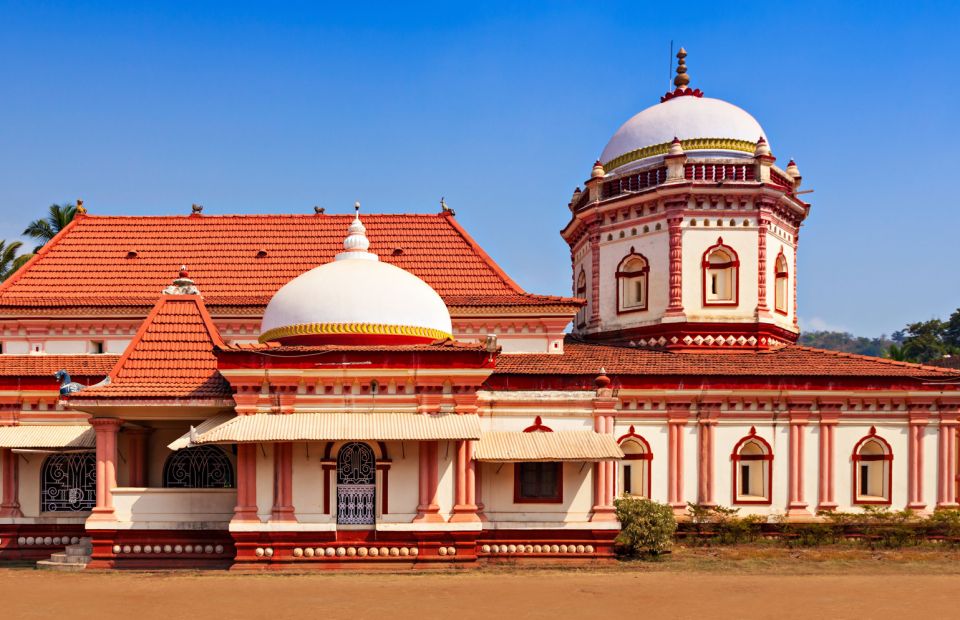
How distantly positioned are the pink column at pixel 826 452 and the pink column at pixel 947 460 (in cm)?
236

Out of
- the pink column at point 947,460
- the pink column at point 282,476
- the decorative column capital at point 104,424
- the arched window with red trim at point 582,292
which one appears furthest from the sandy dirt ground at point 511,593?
the arched window with red trim at point 582,292

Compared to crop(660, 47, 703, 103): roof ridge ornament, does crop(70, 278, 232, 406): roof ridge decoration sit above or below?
below

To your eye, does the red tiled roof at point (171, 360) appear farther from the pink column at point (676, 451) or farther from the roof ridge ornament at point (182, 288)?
the pink column at point (676, 451)

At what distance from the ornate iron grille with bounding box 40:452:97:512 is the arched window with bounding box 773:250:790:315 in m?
16.4

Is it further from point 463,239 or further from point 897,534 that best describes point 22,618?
point 897,534

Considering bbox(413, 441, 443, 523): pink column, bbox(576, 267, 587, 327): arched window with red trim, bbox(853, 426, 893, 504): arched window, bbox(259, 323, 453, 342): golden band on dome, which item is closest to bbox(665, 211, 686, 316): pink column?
bbox(576, 267, 587, 327): arched window with red trim

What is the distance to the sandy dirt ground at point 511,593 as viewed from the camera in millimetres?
13695

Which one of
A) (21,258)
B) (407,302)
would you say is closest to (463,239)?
(407,302)

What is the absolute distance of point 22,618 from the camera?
1336 centimetres

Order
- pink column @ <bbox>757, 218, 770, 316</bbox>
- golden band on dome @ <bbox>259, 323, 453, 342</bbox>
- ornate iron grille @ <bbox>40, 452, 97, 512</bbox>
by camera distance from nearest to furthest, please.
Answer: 1. golden band on dome @ <bbox>259, 323, 453, 342</bbox>
2. ornate iron grille @ <bbox>40, 452, 97, 512</bbox>
3. pink column @ <bbox>757, 218, 770, 316</bbox>

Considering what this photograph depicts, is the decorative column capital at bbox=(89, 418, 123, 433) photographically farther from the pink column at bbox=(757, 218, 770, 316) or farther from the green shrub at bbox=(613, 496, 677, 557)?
the pink column at bbox=(757, 218, 770, 316)

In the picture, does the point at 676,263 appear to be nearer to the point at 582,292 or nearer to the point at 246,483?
the point at 582,292

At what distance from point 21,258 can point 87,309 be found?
18.4 metres

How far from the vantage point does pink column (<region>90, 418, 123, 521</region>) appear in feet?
56.9
